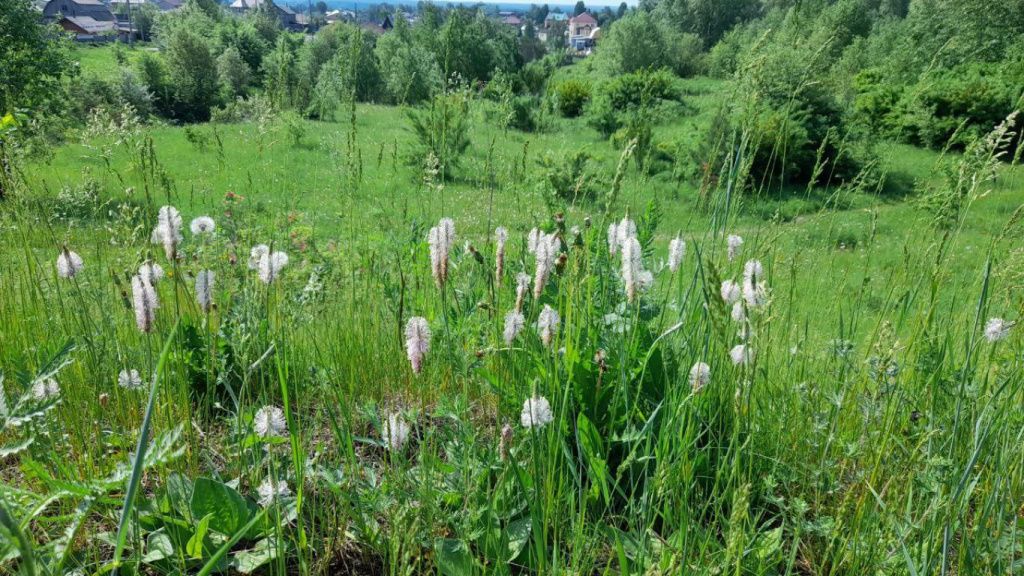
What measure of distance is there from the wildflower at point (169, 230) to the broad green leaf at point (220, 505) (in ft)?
1.78

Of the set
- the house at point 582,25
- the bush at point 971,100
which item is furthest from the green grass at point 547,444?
the house at point 582,25

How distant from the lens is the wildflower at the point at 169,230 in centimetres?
157

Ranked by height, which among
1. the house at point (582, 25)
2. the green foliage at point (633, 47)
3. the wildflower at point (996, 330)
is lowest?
the wildflower at point (996, 330)

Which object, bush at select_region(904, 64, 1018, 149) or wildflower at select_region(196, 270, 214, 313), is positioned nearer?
wildflower at select_region(196, 270, 214, 313)

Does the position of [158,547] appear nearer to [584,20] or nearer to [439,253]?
[439,253]

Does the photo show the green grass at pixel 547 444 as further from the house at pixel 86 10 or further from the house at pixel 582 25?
the house at pixel 582 25

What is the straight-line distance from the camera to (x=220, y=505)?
149 centimetres

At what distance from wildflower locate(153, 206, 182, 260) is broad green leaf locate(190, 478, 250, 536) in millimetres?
543

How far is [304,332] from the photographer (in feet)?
8.50

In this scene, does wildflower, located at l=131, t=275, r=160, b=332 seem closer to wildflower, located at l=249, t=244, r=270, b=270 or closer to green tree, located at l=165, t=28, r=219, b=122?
wildflower, located at l=249, t=244, r=270, b=270

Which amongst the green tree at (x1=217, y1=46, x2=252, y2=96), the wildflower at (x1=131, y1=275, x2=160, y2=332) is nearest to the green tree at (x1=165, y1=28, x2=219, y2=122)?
the green tree at (x1=217, y1=46, x2=252, y2=96)

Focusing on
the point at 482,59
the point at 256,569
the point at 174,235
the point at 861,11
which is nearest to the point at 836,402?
the point at 256,569

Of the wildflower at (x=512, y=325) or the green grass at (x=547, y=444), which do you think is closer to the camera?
the green grass at (x=547, y=444)

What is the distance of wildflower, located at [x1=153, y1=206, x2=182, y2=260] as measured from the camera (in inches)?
61.7
